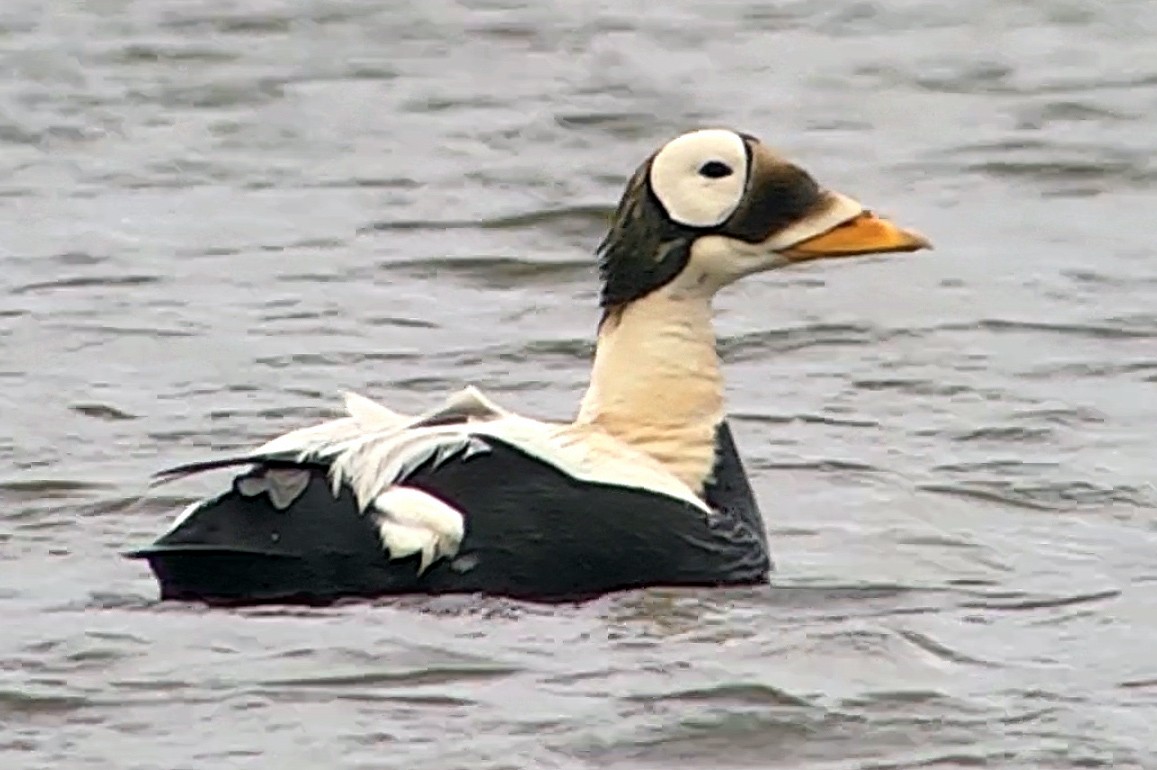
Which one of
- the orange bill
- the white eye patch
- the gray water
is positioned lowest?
the gray water

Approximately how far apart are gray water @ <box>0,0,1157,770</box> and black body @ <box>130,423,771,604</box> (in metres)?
0.07

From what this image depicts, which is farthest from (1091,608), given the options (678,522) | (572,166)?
(572,166)

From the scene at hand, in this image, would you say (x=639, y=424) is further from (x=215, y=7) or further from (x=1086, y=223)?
(x=215, y=7)

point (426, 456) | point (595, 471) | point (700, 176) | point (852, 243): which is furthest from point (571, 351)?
point (426, 456)

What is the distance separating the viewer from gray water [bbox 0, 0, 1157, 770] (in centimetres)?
941

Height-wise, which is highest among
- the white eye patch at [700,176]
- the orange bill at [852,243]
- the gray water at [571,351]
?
the white eye patch at [700,176]

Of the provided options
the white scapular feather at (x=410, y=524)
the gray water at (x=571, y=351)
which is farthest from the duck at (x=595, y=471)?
the gray water at (x=571, y=351)

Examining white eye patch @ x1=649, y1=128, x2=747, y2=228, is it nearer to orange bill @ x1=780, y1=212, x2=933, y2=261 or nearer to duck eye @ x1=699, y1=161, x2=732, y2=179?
duck eye @ x1=699, y1=161, x2=732, y2=179

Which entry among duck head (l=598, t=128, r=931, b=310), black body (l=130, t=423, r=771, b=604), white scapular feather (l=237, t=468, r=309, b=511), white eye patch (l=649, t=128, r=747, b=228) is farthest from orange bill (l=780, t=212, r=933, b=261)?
white scapular feather (l=237, t=468, r=309, b=511)

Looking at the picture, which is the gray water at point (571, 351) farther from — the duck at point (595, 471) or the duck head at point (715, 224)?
the duck head at point (715, 224)

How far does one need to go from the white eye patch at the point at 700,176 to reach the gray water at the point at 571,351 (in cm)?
94

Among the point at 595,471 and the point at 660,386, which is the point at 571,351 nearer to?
the point at 660,386

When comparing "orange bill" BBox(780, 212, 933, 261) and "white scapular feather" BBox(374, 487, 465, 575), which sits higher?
"orange bill" BBox(780, 212, 933, 261)

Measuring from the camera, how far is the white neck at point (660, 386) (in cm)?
1025
